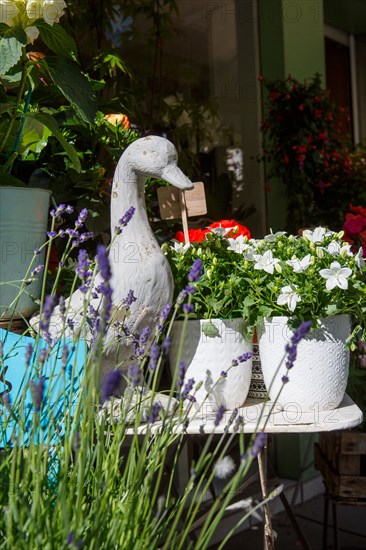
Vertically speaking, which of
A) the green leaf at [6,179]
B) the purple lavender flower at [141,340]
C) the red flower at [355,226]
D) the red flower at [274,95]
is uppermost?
the red flower at [274,95]

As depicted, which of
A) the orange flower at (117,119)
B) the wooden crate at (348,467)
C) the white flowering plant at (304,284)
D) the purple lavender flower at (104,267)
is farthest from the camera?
the wooden crate at (348,467)

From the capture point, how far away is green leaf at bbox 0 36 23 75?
3.00 feet

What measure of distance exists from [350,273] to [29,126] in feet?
2.11

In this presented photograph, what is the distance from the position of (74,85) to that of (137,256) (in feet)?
1.02

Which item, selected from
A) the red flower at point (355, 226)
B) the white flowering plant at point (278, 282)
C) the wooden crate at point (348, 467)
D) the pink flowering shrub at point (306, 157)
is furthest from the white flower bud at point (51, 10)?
the pink flowering shrub at point (306, 157)

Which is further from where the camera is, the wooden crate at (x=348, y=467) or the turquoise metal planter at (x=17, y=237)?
the wooden crate at (x=348, y=467)

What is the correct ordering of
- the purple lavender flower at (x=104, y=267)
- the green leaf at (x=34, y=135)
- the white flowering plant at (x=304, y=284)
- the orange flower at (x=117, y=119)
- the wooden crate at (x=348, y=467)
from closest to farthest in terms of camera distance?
the purple lavender flower at (x=104, y=267) → the white flowering plant at (x=304, y=284) → the green leaf at (x=34, y=135) → the orange flower at (x=117, y=119) → the wooden crate at (x=348, y=467)

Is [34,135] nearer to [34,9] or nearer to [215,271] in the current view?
[34,9]

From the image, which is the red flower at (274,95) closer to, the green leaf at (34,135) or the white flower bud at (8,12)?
the green leaf at (34,135)

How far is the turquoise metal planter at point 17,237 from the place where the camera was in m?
0.94

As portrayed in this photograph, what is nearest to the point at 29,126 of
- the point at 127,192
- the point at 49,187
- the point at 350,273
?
the point at 49,187

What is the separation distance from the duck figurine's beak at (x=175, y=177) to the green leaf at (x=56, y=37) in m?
0.28

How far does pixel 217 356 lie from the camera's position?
3.10 ft

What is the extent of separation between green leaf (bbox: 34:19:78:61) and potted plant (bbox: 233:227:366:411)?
1.54ft
